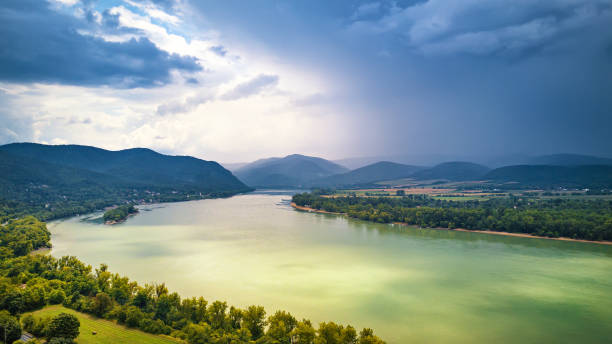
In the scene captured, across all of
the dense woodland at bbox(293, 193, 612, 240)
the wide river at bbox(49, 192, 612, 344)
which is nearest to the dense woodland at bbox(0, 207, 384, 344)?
the wide river at bbox(49, 192, 612, 344)

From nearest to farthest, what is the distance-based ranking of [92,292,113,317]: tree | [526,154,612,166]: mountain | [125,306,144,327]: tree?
[125,306,144,327]: tree → [92,292,113,317]: tree → [526,154,612,166]: mountain

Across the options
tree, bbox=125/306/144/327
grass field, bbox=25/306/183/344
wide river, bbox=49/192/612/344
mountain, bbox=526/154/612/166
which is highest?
mountain, bbox=526/154/612/166

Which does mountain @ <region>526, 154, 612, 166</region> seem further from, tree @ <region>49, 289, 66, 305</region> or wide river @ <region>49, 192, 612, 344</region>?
tree @ <region>49, 289, 66, 305</region>

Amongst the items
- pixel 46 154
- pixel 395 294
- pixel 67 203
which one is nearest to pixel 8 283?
pixel 395 294

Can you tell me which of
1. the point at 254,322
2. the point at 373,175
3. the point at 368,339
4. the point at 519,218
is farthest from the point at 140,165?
the point at 368,339

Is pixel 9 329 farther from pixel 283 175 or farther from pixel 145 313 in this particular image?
pixel 283 175

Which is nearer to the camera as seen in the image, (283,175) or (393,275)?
(393,275)
